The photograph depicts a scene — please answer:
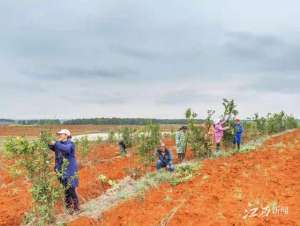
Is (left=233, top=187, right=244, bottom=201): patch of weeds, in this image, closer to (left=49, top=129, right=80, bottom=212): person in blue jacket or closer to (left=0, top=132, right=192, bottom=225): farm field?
(left=49, top=129, right=80, bottom=212): person in blue jacket

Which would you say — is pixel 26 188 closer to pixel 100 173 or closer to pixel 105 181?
pixel 105 181

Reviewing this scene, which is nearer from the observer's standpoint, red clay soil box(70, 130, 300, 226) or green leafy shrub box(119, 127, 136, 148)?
red clay soil box(70, 130, 300, 226)

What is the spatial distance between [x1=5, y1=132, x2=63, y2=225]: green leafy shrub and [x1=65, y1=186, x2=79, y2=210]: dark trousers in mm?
378

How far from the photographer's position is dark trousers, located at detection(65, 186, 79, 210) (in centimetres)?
A: 1059

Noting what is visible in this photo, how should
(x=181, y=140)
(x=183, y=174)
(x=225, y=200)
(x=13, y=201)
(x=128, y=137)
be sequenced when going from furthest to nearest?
(x=128, y=137) < (x=181, y=140) < (x=13, y=201) < (x=183, y=174) < (x=225, y=200)

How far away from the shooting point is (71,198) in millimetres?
10766

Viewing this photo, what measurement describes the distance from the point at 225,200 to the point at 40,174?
3469mm

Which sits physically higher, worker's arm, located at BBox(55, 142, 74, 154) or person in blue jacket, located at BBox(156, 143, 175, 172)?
worker's arm, located at BBox(55, 142, 74, 154)

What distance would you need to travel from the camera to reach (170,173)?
13.4 metres

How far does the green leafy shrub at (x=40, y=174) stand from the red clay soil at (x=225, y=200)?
585mm

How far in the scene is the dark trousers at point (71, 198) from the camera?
34.7 feet

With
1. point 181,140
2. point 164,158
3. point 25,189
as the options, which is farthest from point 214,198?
point 181,140

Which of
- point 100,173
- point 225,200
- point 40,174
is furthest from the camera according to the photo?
point 100,173

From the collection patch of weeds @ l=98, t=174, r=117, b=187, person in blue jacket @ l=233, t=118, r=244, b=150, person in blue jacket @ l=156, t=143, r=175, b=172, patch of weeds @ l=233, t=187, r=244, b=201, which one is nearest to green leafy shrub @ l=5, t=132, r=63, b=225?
patch of weeds @ l=233, t=187, r=244, b=201
